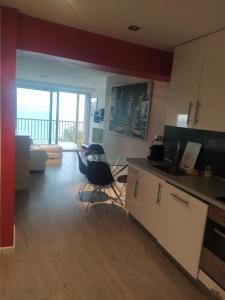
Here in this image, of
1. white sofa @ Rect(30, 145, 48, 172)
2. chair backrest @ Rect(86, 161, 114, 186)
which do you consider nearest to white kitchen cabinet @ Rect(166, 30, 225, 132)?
chair backrest @ Rect(86, 161, 114, 186)

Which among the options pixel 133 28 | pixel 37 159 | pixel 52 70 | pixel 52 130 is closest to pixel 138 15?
pixel 133 28

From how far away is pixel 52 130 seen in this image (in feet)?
28.1

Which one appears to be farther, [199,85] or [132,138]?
[132,138]

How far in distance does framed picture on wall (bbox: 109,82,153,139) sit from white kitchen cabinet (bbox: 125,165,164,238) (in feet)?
3.65

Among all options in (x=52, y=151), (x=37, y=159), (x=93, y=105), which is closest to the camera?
(x=37, y=159)

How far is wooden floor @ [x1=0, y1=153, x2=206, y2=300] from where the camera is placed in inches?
75.5

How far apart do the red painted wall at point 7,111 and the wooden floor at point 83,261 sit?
0.42m

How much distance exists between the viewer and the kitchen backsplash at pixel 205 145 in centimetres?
251

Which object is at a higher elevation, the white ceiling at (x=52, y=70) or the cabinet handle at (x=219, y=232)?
the white ceiling at (x=52, y=70)

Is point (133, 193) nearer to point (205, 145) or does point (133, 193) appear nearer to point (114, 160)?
point (205, 145)

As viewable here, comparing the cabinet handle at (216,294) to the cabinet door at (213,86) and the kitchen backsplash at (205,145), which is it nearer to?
the kitchen backsplash at (205,145)

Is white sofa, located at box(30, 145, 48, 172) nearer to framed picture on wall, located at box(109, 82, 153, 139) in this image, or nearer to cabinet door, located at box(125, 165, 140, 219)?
framed picture on wall, located at box(109, 82, 153, 139)

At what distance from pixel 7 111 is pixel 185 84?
194cm

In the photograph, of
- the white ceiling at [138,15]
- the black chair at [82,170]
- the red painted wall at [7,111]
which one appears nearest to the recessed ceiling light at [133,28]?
the white ceiling at [138,15]
